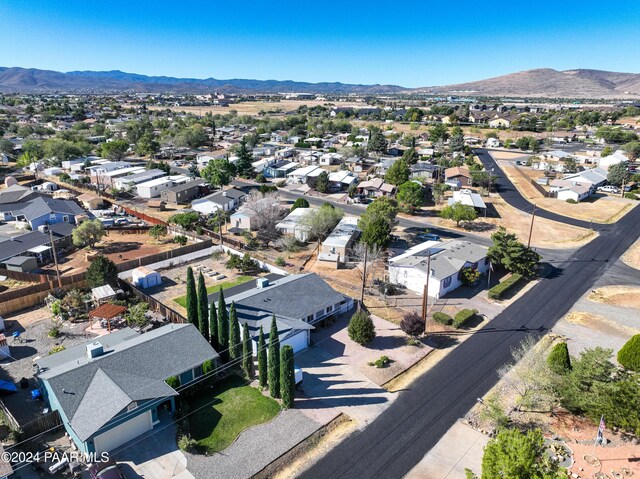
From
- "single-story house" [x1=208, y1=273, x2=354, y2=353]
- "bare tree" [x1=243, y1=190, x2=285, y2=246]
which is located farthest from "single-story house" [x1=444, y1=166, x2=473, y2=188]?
"single-story house" [x1=208, y1=273, x2=354, y2=353]

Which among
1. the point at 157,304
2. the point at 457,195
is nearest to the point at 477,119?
the point at 457,195

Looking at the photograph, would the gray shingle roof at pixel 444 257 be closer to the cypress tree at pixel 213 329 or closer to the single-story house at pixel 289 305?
the single-story house at pixel 289 305

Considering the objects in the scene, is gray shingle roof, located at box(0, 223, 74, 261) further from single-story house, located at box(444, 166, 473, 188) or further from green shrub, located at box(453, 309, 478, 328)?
single-story house, located at box(444, 166, 473, 188)

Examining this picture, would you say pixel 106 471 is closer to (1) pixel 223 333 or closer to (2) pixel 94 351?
(2) pixel 94 351

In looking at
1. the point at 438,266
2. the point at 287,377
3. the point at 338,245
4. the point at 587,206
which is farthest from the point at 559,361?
the point at 587,206

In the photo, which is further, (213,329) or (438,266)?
(438,266)

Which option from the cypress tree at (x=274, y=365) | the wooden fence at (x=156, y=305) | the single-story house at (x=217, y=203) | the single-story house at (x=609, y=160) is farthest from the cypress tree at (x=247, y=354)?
the single-story house at (x=609, y=160)

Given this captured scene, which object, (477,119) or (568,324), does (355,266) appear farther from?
(477,119)
